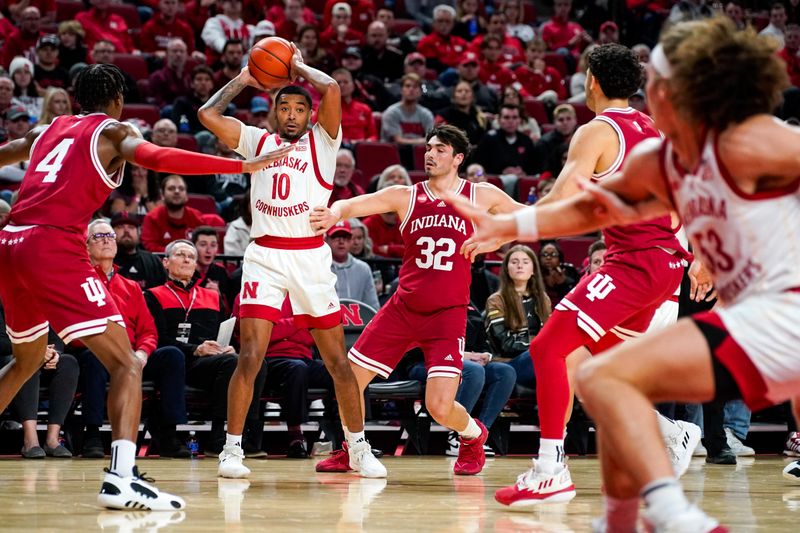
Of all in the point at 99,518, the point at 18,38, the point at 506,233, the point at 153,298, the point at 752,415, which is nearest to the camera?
the point at 506,233

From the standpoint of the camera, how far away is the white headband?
341 centimetres

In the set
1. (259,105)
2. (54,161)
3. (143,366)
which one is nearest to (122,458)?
(54,161)

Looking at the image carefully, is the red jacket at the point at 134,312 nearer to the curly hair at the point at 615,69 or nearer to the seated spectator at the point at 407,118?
the curly hair at the point at 615,69

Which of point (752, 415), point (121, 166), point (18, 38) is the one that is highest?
point (18, 38)

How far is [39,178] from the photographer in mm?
5402

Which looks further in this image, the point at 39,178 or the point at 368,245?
the point at 368,245

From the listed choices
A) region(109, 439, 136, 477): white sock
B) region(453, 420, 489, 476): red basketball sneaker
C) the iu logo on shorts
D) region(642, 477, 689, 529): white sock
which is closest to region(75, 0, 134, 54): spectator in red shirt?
region(453, 420, 489, 476): red basketball sneaker

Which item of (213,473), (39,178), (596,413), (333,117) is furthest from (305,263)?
(596,413)

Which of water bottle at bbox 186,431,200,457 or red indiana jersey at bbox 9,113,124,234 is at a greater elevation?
red indiana jersey at bbox 9,113,124,234

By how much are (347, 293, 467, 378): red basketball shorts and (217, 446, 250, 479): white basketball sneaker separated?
98 centimetres

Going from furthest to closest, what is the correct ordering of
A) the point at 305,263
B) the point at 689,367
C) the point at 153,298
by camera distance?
the point at 153,298
the point at 305,263
the point at 689,367

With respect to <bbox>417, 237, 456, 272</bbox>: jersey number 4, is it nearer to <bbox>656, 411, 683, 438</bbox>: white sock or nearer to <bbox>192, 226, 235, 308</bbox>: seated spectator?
<bbox>656, 411, 683, 438</bbox>: white sock

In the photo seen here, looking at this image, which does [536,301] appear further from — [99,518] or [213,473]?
[99,518]

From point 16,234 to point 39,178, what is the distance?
30cm
